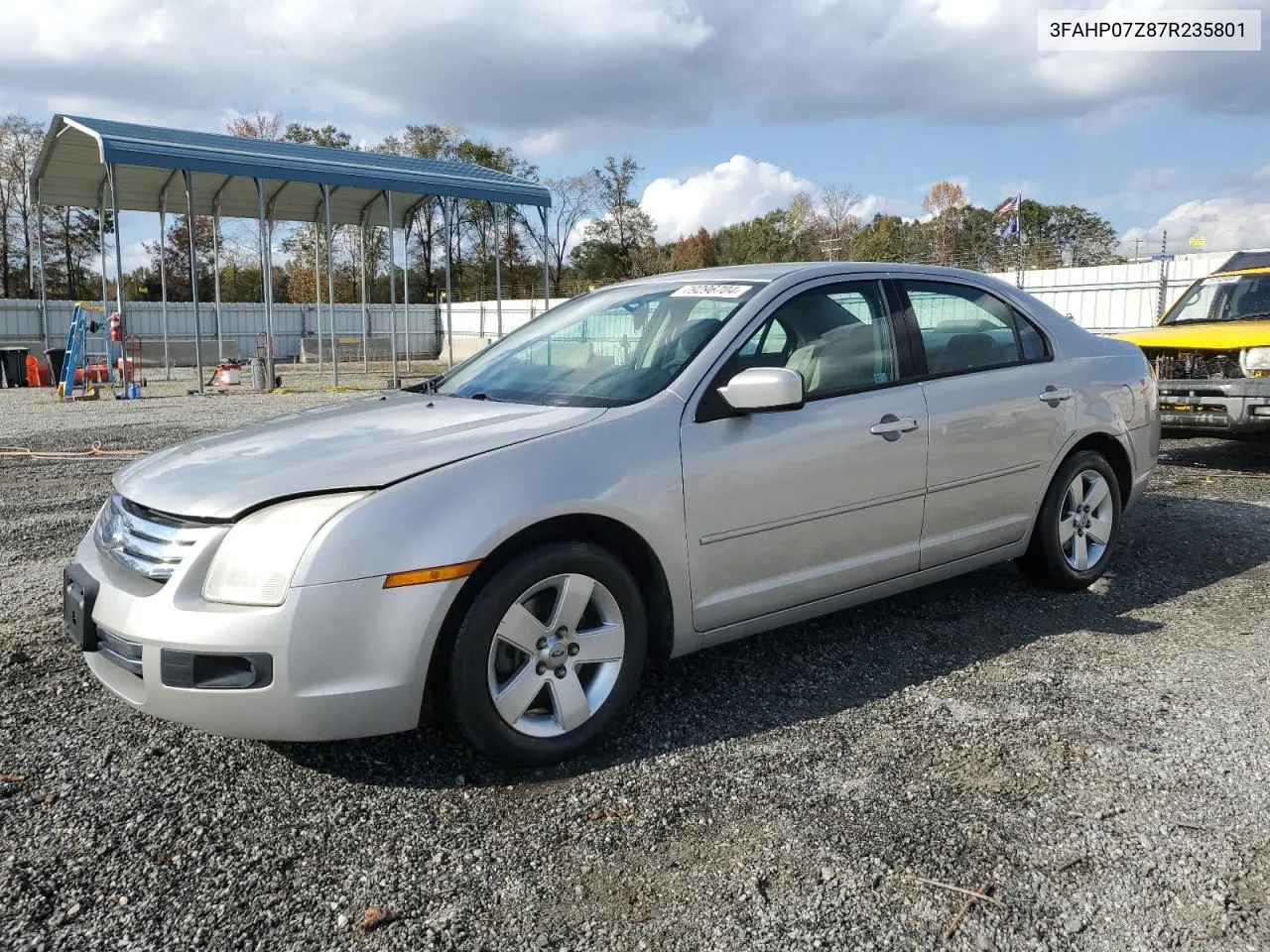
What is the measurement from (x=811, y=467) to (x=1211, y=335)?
6.70 meters

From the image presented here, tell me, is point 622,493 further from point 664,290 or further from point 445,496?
point 664,290

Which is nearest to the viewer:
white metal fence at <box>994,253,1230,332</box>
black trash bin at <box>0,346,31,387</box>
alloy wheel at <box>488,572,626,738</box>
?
alloy wheel at <box>488,572,626,738</box>

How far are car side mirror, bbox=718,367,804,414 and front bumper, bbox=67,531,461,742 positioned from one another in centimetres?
124

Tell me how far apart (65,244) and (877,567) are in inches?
2096

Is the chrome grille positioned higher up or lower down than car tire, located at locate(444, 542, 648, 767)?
higher up

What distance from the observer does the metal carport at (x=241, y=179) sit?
17.4m

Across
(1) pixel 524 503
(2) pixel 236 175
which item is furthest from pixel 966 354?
(2) pixel 236 175

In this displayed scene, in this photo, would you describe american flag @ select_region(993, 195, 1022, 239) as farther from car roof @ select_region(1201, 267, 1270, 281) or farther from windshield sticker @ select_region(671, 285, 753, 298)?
windshield sticker @ select_region(671, 285, 753, 298)

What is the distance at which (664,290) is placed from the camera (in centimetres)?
427

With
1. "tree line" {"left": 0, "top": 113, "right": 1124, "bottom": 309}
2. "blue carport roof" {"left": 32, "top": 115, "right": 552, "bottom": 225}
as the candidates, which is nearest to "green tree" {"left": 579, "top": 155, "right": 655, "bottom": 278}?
"tree line" {"left": 0, "top": 113, "right": 1124, "bottom": 309}

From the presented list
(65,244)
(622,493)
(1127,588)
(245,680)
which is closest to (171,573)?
(245,680)

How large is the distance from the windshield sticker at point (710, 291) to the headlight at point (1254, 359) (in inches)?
253

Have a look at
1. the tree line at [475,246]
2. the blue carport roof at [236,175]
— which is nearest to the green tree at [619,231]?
the tree line at [475,246]

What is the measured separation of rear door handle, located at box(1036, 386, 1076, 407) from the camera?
4.74 m
